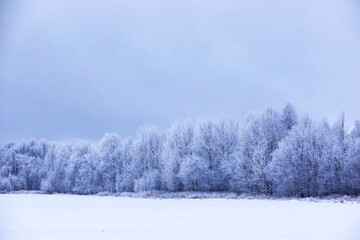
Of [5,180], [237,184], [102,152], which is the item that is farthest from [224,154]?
[5,180]

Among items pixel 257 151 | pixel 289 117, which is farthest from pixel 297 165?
pixel 289 117

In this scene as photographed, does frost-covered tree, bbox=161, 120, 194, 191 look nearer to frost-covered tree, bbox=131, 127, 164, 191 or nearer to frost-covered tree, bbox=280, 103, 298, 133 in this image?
frost-covered tree, bbox=131, 127, 164, 191

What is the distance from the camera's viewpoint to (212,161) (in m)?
53.7

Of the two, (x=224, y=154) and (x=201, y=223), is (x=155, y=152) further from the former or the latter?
(x=201, y=223)

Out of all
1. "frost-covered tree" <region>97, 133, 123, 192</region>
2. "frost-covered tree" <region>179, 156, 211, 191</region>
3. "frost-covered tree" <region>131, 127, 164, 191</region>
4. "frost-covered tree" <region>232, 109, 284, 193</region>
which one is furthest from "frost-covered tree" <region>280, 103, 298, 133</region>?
"frost-covered tree" <region>97, 133, 123, 192</region>

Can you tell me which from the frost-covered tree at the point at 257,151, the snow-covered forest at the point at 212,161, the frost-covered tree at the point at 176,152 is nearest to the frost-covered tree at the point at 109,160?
the snow-covered forest at the point at 212,161

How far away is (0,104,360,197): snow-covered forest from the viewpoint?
4106 centimetres

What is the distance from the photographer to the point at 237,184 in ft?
157

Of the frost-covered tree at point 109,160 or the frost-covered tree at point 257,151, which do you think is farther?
the frost-covered tree at point 109,160

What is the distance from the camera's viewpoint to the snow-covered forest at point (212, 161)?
41.1 meters

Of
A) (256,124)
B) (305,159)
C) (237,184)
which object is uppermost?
(256,124)

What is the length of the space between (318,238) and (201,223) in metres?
5.87

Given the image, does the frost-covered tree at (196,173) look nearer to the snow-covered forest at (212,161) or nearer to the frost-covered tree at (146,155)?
the snow-covered forest at (212,161)

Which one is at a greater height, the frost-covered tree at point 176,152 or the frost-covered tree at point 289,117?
the frost-covered tree at point 289,117
